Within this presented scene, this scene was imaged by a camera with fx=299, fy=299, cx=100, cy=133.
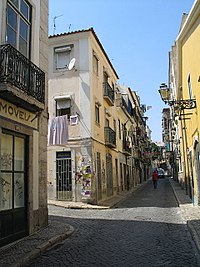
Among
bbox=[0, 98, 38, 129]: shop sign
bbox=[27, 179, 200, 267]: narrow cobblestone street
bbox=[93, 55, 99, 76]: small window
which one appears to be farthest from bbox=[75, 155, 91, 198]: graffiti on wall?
bbox=[0, 98, 38, 129]: shop sign

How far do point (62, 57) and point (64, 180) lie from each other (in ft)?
24.4

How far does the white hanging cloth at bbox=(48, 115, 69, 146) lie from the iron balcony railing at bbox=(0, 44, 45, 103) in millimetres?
7763

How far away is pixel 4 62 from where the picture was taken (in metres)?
7.23

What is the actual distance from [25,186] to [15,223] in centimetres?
115

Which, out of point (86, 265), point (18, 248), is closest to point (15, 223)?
point (18, 248)

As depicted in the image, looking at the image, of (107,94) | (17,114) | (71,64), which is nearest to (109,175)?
(107,94)

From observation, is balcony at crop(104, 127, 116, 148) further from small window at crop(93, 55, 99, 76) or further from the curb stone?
the curb stone

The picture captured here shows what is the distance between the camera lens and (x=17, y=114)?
808 cm

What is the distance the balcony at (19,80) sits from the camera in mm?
7086

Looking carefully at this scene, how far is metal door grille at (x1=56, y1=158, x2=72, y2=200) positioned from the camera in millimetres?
16938

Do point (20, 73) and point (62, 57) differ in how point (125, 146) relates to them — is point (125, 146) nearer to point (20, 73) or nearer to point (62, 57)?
point (62, 57)

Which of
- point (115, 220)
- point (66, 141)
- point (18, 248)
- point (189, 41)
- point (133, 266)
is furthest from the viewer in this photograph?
point (66, 141)

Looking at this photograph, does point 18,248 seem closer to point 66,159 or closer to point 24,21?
point 24,21

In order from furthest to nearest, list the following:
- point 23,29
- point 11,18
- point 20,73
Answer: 1. point 23,29
2. point 11,18
3. point 20,73
